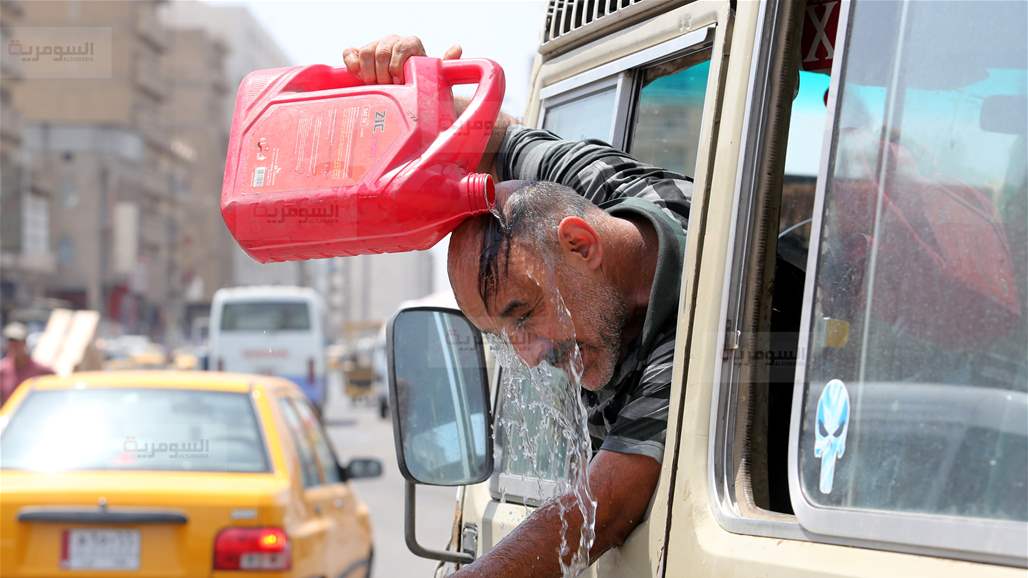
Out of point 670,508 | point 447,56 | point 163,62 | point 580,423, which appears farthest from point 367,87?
point 163,62

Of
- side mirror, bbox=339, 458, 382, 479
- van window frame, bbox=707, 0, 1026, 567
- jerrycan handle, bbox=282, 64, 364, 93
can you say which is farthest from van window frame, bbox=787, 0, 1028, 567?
side mirror, bbox=339, 458, 382, 479

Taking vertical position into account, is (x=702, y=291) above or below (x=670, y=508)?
above

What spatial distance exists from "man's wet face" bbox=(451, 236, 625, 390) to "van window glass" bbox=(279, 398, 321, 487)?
4658 millimetres

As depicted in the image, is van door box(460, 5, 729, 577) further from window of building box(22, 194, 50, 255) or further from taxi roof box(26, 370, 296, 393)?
window of building box(22, 194, 50, 255)

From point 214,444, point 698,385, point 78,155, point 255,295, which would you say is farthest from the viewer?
point 78,155

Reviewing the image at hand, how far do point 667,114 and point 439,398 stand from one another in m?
0.85

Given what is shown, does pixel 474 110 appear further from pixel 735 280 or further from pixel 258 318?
pixel 258 318

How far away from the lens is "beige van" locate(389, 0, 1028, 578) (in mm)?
1410

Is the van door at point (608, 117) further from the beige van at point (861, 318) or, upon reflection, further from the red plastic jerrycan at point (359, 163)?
the red plastic jerrycan at point (359, 163)

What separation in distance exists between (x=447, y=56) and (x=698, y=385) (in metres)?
0.90

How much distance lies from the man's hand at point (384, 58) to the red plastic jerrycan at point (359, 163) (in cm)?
2

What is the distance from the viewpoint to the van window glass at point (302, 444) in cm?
697

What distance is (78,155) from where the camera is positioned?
7594 centimetres

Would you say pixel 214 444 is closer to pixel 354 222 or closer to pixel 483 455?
pixel 483 455
